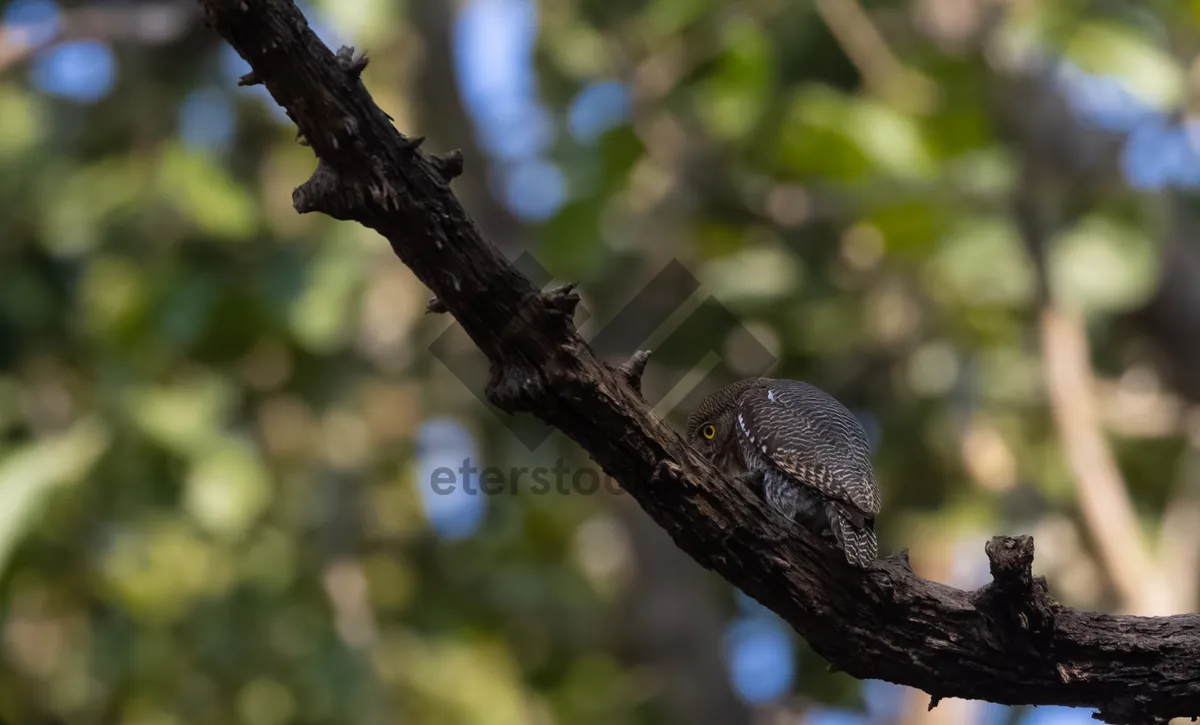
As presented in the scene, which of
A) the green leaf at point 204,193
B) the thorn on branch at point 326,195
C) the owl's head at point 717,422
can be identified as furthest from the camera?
the green leaf at point 204,193

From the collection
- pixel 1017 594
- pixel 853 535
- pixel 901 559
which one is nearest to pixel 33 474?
pixel 853 535

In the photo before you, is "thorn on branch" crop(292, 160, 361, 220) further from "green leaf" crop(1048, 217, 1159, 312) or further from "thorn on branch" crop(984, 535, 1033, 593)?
"green leaf" crop(1048, 217, 1159, 312)

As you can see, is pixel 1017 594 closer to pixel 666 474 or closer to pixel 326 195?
pixel 666 474

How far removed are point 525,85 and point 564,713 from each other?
21.0 feet

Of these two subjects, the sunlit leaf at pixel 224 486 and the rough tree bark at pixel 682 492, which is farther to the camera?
the sunlit leaf at pixel 224 486

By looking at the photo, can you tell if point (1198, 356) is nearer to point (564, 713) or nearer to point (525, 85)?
point (525, 85)

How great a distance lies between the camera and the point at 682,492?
398 centimetres

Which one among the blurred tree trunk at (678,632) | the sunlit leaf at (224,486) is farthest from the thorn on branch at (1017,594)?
the sunlit leaf at (224,486)

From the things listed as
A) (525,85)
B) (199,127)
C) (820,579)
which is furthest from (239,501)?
(820,579)

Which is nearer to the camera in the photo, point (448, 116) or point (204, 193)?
point (204, 193)

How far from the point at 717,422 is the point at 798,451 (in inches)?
22.8

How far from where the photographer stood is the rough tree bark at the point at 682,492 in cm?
349

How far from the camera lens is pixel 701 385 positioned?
912 cm

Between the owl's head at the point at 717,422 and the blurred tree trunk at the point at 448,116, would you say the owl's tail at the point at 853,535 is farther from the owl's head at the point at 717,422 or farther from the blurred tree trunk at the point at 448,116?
the blurred tree trunk at the point at 448,116
